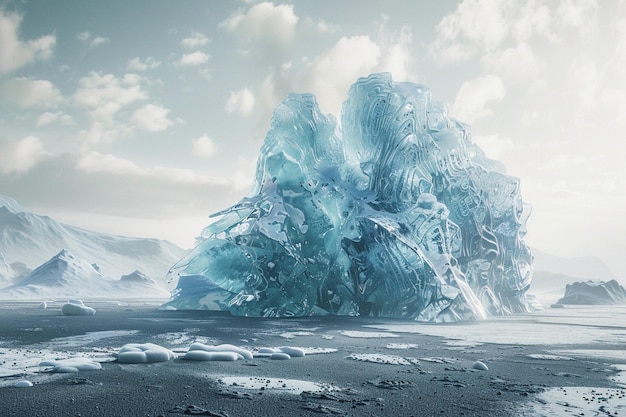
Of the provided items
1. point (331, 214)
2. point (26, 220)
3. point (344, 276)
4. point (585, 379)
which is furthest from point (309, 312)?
point (26, 220)

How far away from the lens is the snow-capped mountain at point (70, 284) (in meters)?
49.0

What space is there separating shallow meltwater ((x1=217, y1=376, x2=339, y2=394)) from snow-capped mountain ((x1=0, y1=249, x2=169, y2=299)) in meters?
47.9

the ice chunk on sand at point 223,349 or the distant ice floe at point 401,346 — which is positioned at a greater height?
the ice chunk on sand at point 223,349

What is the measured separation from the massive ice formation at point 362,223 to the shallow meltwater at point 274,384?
12793 millimetres

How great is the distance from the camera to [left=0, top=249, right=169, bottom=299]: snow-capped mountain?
4903 cm

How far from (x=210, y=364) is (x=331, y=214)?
46.9 ft

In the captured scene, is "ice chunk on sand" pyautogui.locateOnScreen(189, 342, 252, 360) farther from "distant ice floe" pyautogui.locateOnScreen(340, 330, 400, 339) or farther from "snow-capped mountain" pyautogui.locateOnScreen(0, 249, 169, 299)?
"snow-capped mountain" pyautogui.locateOnScreen(0, 249, 169, 299)

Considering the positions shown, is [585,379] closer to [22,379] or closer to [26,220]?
[22,379]

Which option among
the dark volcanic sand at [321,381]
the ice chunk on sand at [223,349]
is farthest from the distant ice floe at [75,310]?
the ice chunk on sand at [223,349]

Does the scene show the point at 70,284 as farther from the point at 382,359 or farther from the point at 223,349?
the point at 382,359

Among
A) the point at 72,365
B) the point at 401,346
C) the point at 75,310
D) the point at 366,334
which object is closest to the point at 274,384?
the point at 72,365

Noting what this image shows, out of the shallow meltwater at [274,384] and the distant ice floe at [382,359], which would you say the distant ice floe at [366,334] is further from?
the shallow meltwater at [274,384]

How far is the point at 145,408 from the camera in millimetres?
5152

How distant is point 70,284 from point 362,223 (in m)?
42.2
